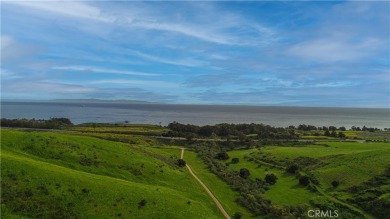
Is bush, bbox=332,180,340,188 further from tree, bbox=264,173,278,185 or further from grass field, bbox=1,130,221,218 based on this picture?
grass field, bbox=1,130,221,218

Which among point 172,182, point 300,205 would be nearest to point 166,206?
point 172,182

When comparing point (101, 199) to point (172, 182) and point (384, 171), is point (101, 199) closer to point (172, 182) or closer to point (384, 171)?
point (172, 182)

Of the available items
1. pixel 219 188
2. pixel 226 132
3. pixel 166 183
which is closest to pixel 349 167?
pixel 219 188

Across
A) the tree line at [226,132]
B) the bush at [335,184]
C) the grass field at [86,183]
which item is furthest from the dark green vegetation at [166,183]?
the tree line at [226,132]

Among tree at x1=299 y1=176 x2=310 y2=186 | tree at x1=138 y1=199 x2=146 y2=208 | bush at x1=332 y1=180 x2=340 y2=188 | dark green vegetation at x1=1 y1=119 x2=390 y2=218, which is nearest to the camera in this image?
dark green vegetation at x1=1 y1=119 x2=390 y2=218

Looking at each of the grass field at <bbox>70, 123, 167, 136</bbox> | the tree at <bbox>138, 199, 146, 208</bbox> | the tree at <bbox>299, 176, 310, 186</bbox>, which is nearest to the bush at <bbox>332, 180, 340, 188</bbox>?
the tree at <bbox>299, 176, 310, 186</bbox>

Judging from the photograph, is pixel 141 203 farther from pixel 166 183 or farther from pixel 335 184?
pixel 335 184
